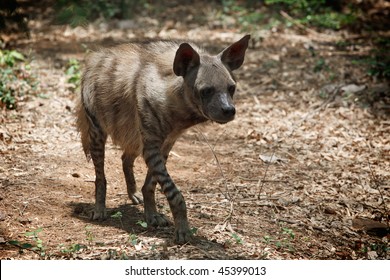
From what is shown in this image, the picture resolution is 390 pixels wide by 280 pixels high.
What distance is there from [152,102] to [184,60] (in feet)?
1.87

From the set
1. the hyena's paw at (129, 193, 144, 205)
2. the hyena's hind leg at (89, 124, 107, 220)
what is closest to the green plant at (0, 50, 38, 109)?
the hyena's hind leg at (89, 124, 107, 220)

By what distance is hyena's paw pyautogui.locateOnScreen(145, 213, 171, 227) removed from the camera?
19.7 feet

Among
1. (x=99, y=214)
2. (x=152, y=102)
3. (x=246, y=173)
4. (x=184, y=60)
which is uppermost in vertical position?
(x=184, y=60)

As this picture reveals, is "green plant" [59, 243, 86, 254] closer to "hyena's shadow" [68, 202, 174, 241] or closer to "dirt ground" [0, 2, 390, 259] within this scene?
"dirt ground" [0, 2, 390, 259]

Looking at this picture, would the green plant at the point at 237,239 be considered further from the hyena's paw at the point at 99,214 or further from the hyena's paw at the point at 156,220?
the hyena's paw at the point at 99,214

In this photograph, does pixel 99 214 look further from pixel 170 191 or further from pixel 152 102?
pixel 152 102

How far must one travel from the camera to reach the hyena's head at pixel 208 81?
5.25 metres

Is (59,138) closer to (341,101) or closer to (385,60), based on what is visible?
(341,101)

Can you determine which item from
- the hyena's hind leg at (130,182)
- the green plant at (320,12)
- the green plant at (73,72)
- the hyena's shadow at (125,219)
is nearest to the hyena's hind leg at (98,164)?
the hyena's shadow at (125,219)

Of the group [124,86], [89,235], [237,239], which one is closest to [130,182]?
[124,86]

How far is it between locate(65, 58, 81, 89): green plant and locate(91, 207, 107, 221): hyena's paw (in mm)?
4219

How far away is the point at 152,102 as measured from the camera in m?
5.74
